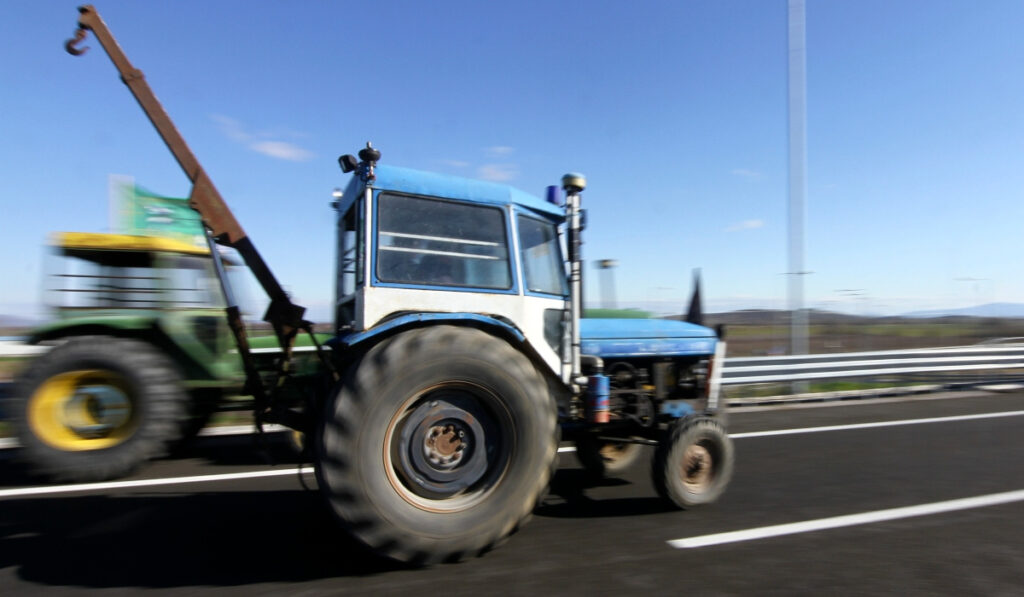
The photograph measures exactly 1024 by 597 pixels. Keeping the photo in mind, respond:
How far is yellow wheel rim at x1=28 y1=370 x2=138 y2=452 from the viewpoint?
16.2 feet

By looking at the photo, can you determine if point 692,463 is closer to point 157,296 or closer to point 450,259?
point 450,259

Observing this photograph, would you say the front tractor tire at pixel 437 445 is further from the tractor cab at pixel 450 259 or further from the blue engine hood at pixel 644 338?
the blue engine hood at pixel 644 338

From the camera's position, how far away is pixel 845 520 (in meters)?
3.70

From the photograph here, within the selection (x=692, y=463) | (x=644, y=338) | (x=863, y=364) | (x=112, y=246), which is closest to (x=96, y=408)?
(x=112, y=246)

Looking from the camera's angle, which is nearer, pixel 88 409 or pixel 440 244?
pixel 440 244

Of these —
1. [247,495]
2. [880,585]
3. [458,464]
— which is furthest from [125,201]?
[880,585]

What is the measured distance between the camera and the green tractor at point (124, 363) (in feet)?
15.9

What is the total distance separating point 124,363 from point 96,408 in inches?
20.6

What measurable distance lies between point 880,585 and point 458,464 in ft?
7.21

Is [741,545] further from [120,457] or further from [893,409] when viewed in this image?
[893,409]

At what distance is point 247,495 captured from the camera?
431 cm

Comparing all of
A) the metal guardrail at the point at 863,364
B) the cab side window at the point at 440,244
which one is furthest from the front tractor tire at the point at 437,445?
the metal guardrail at the point at 863,364

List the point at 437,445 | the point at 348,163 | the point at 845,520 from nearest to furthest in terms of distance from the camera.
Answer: the point at 437,445
the point at 348,163
the point at 845,520

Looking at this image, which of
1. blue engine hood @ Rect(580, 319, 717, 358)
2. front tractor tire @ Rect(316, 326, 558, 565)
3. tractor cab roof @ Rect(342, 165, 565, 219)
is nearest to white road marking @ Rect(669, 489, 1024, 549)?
front tractor tire @ Rect(316, 326, 558, 565)
